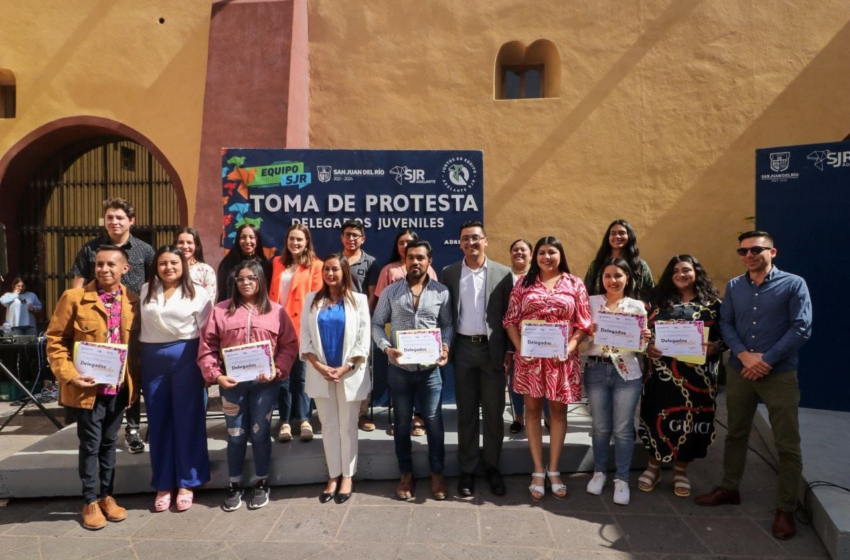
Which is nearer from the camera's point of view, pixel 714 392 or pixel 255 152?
pixel 714 392

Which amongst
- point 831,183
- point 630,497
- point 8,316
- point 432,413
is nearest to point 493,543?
point 432,413

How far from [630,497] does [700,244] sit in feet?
17.2

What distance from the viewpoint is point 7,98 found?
342 inches

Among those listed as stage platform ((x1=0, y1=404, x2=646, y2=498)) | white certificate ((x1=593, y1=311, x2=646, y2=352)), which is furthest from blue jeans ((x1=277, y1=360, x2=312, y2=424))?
white certificate ((x1=593, y1=311, x2=646, y2=352))

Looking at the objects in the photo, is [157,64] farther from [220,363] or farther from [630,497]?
[630,497]

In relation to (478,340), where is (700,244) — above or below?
above

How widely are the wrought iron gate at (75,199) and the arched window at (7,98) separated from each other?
3.22 feet

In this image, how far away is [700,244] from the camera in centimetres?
778

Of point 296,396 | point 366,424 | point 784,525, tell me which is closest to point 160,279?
point 296,396

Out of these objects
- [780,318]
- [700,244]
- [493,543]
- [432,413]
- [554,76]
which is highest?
[554,76]

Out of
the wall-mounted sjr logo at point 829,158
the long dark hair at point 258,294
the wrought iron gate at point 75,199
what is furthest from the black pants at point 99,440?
the wall-mounted sjr logo at point 829,158

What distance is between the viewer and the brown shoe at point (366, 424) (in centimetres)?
445

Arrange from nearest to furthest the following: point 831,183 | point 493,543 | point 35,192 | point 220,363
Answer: point 493,543 → point 220,363 → point 831,183 → point 35,192

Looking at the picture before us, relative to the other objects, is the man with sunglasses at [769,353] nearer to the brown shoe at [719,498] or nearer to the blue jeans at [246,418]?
the brown shoe at [719,498]
